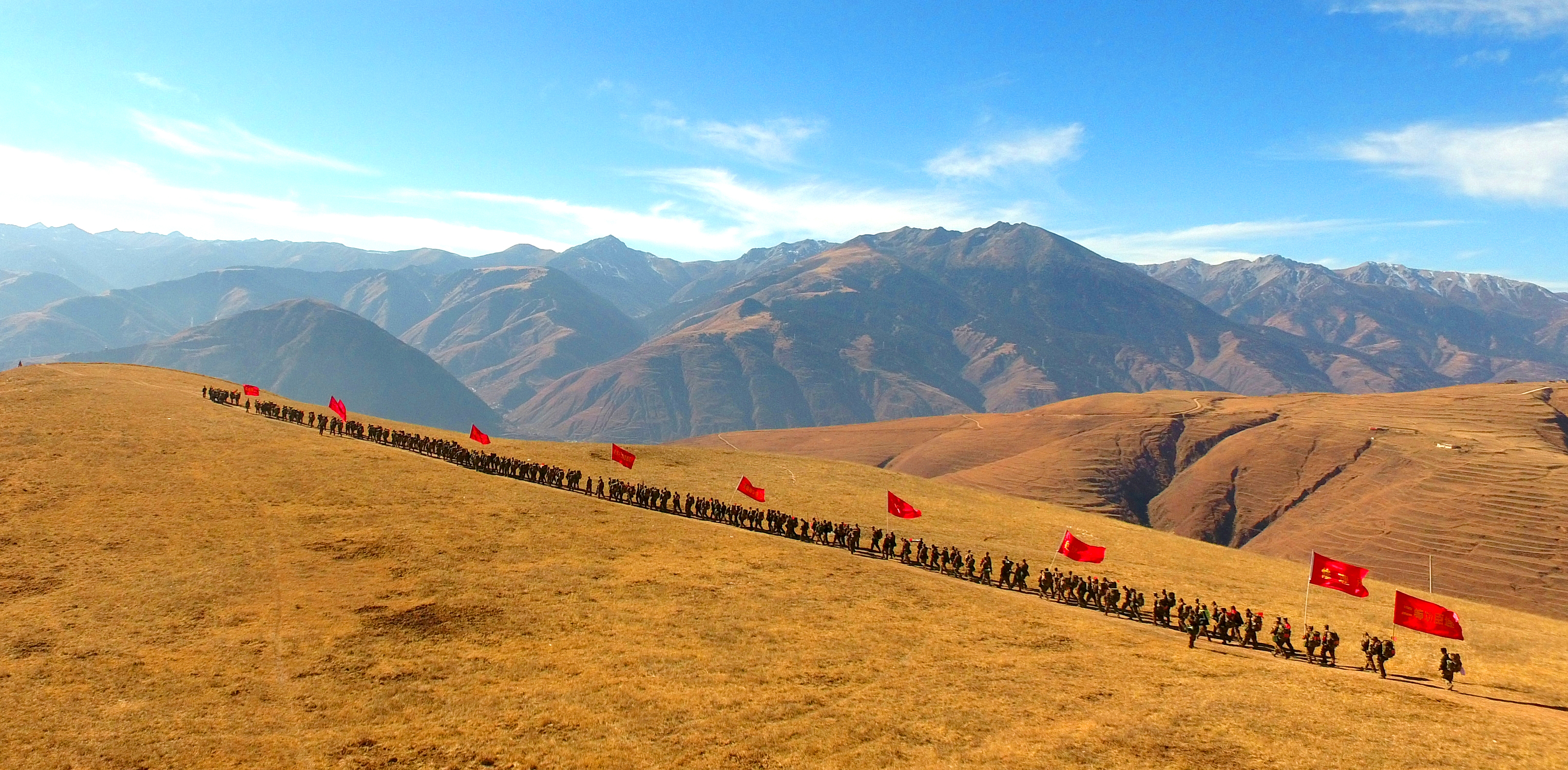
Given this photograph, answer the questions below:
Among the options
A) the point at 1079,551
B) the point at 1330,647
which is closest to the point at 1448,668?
the point at 1330,647

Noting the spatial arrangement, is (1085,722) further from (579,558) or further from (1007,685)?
(579,558)

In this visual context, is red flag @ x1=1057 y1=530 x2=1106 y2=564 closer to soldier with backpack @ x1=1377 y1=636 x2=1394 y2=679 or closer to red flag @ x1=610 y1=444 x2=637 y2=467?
soldier with backpack @ x1=1377 y1=636 x2=1394 y2=679

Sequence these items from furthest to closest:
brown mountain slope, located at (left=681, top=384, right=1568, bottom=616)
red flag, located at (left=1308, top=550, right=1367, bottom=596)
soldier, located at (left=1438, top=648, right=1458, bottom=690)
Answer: brown mountain slope, located at (left=681, top=384, right=1568, bottom=616)
red flag, located at (left=1308, top=550, right=1367, bottom=596)
soldier, located at (left=1438, top=648, right=1458, bottom=690)

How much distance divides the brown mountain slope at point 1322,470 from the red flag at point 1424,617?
86.1 meters

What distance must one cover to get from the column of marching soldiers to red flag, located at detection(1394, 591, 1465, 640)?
1851mm

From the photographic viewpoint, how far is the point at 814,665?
28.8 m

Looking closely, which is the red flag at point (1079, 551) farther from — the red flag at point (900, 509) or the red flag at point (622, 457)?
the red flag at point (622, 457)

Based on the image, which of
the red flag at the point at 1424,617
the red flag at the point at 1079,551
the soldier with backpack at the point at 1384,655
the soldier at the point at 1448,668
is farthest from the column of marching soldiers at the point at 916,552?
the red flag at the point at 1079,551

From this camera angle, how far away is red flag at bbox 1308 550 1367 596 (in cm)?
3141

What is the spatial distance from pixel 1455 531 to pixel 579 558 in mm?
122885

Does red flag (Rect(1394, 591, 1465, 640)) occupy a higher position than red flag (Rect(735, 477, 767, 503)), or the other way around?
red flag (Rect(1394, 591, 1465, 640))

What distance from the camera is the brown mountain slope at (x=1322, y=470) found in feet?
328

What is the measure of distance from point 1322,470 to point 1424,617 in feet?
427

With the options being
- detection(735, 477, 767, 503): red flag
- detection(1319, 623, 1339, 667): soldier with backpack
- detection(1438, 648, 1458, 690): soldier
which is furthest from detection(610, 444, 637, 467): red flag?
detection(1438, 648, 1458, 690): soldier
